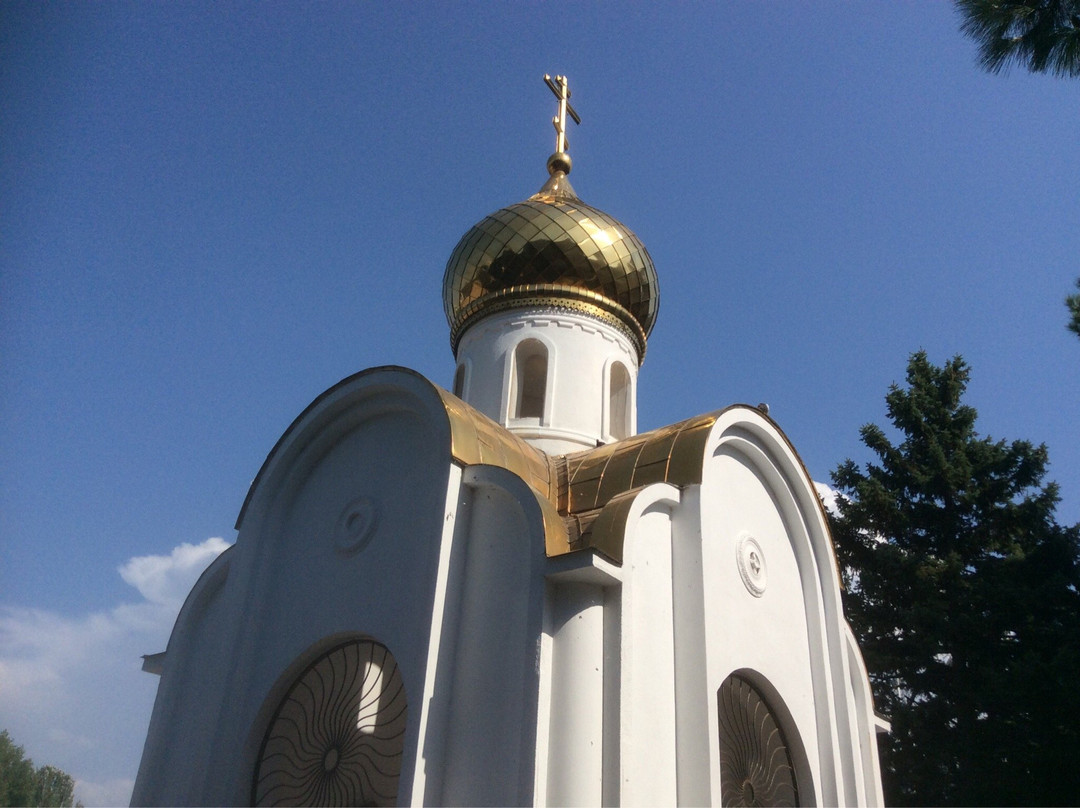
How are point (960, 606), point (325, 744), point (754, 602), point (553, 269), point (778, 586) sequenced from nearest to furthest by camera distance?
point (325, 744), point (754, 602), point (778, 586), point (553, 269), point (960, 606)

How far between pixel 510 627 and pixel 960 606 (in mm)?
8812

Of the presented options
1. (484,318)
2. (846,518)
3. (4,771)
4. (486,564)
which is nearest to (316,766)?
(486,564)

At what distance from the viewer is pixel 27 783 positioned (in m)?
25.4

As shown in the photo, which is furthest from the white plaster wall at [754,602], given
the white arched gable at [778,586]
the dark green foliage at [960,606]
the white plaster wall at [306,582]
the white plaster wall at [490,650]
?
the dark green foliage at [960,606]

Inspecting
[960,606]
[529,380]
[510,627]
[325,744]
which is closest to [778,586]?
[510,627]

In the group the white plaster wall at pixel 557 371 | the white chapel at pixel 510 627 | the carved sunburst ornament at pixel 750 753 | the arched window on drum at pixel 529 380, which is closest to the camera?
the white chapel at pixel 510 627

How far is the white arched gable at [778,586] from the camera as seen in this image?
241 inches

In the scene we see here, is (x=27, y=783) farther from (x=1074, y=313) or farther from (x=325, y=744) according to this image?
(x=1074, y=313)

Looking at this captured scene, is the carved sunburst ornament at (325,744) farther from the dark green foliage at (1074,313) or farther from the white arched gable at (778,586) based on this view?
the dark green foliage at (1074,313)

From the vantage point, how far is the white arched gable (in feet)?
20.1

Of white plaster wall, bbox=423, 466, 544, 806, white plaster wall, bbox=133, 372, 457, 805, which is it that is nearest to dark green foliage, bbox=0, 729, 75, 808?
white plaster wall, bbox=133, 372, 457, 805

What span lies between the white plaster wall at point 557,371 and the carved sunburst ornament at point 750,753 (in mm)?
2989

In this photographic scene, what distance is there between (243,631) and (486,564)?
7.57 feet

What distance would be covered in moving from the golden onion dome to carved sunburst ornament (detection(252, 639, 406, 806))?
443 centimetres
